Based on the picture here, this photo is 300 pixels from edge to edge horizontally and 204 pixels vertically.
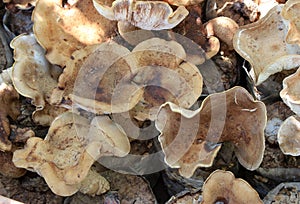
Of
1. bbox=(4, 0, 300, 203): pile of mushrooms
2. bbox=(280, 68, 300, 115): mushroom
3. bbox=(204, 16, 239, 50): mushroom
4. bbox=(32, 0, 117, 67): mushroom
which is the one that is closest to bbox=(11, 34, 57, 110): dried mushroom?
bbox=(4, 0, 300, 203): pile of mushrooms

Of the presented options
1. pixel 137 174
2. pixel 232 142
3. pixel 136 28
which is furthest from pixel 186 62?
pixel 137 174

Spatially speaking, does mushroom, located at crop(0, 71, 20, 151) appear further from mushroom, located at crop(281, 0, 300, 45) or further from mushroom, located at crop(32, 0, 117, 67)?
mushroom, located at crop(281, 0, 300, 45)

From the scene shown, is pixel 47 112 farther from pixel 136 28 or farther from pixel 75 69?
pixel 136 28

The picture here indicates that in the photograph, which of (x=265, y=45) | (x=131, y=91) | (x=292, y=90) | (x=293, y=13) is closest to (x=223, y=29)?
(x=265, y=45)

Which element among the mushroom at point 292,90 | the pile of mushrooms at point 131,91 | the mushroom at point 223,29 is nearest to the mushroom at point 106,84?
the pile of mushrooms at point 131,91

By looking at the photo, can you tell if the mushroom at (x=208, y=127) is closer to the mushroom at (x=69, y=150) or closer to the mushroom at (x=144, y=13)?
the mushroom at (x=69, y=150)

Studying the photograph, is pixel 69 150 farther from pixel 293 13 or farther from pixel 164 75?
pixel 293 13
